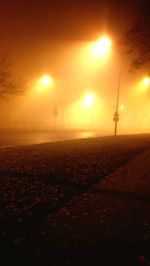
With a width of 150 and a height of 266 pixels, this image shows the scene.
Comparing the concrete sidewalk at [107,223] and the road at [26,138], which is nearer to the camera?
the concrete sidewalk at [107,223]

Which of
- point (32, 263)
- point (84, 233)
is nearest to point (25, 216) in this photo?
point (84, 233)

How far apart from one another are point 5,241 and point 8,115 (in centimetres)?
4965

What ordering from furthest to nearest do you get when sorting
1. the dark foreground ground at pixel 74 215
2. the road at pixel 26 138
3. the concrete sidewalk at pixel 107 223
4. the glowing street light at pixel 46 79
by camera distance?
the glowing street light at pixel 46 79 → the road at pixel 26 138 → the concrete sidewalk at pixel 107 223 → the dark foreground ground at pixel 74 215

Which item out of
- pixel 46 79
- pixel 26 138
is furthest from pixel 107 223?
pixel 46 79

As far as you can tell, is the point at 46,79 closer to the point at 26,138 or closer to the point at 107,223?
the point at 26,138

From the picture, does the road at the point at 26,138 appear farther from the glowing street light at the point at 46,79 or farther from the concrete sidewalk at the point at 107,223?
the concrete sidewalk at the point at 107,223

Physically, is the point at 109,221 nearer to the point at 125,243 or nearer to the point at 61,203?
the point at 125,243

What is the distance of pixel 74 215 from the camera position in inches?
216

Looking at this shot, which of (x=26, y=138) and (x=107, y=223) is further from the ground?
(x=26, y=138)

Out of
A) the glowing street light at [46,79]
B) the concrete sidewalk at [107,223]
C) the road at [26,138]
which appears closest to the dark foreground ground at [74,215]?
the concrete sidewalk at [107,223]


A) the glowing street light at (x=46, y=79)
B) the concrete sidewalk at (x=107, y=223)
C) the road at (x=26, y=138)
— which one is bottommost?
the concrete sidewalk at (x=107, y=223)

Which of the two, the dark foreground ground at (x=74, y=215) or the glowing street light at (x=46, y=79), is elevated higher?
the glowing street light at (x=46, y=79)

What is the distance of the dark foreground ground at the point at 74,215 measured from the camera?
404cm

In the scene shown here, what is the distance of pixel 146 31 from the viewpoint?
51.6 ft
